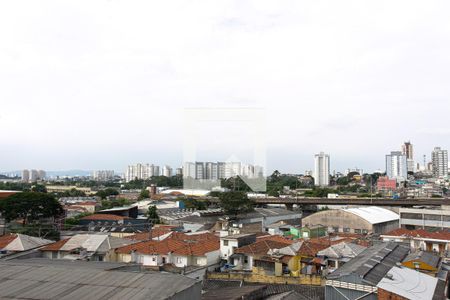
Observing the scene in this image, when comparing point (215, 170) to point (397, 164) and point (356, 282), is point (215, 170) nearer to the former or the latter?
point (356, 282)

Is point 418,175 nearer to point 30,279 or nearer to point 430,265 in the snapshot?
point 430,265

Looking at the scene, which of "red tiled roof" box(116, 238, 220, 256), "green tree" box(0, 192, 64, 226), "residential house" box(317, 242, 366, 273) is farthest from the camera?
"green tree" box(0, 192, 64, 226)

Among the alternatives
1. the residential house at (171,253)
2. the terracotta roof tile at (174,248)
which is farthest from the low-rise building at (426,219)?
the residential house at (171,253)

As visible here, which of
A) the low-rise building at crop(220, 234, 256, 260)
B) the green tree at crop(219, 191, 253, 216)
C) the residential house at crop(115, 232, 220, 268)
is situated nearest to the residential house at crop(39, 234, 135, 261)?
A: the residential house at crop(115, 232, 220, 268)

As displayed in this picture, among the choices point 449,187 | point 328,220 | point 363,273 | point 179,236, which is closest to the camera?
point 363,273

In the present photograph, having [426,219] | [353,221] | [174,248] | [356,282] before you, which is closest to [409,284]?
[356,282]

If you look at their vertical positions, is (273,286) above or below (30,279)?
below

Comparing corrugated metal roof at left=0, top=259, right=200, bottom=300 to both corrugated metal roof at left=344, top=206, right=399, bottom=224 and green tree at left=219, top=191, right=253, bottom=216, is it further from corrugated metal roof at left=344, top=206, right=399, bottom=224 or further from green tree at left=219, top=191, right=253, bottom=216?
green tree at left=219, top=191, right=253, bottom=216

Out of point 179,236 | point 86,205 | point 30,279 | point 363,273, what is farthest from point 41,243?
point 86,205
